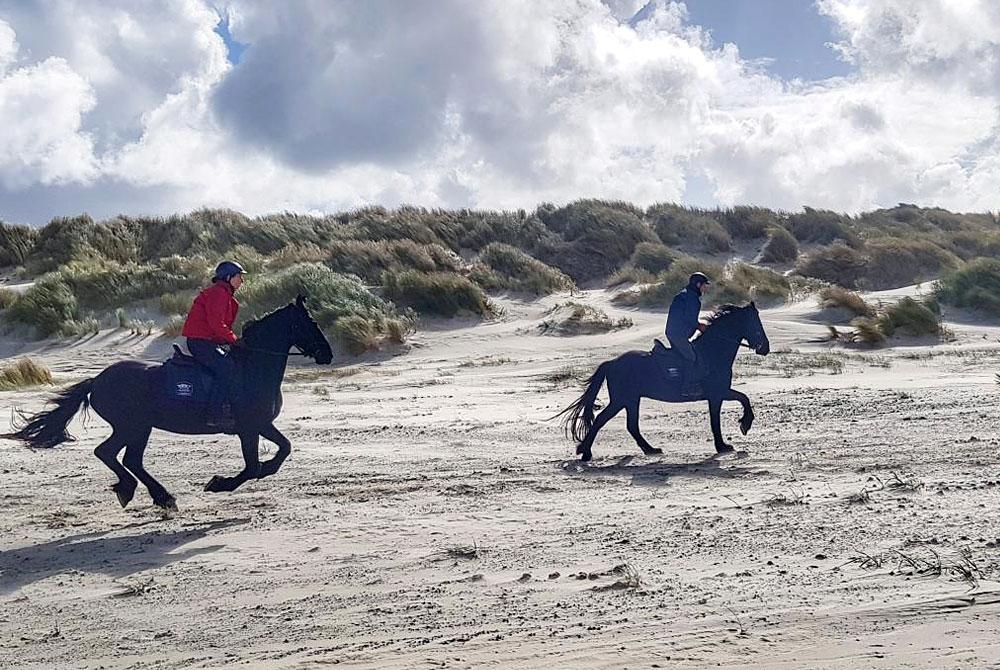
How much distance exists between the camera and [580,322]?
858 inches

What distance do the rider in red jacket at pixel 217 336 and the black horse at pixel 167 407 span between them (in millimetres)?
91

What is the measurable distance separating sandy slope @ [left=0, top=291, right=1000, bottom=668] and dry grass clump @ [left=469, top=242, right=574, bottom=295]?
1301 centimetres

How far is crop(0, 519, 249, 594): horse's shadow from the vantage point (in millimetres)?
7070

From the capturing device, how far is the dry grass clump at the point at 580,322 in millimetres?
21578

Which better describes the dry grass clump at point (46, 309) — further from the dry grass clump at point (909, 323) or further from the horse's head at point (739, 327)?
the dry grass clump at point (909, 323)

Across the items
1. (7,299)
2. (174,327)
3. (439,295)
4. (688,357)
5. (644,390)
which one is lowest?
(644,390)

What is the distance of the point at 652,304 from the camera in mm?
24312

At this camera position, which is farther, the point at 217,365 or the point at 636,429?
the point at 636,429

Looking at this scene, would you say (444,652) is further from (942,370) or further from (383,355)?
(383,355)

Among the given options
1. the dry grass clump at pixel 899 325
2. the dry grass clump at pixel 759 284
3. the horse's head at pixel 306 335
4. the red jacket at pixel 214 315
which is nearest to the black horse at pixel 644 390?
the horse's head at pixel 306 335

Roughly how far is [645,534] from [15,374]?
40.3 feet

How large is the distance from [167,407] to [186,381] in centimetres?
24

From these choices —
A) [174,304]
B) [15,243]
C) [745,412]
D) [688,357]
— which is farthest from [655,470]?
[15,243]

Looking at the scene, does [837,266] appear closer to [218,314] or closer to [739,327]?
[739,327]
